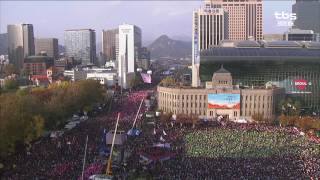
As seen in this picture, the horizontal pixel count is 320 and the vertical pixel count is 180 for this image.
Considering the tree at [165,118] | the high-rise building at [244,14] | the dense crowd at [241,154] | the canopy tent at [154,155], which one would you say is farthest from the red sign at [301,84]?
the high-rise building at [244,14]

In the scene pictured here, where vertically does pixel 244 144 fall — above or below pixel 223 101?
below

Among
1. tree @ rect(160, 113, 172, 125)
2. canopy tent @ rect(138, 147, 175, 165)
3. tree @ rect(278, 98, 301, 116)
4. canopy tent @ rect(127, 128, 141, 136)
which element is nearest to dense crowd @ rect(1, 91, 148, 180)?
canopy tent @ rect(127, 128, 141, 136)

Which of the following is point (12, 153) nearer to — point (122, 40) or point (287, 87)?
point (287, 87)

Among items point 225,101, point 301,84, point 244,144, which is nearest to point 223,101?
point 225,101

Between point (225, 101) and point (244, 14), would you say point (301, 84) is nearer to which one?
point (225, 101)

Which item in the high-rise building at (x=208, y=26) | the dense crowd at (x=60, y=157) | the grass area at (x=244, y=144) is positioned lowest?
the grass area at (x=244, y=144)

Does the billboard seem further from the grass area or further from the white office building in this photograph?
the white office building

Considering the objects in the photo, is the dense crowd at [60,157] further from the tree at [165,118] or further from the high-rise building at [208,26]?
the high-rise building at [208,26]
